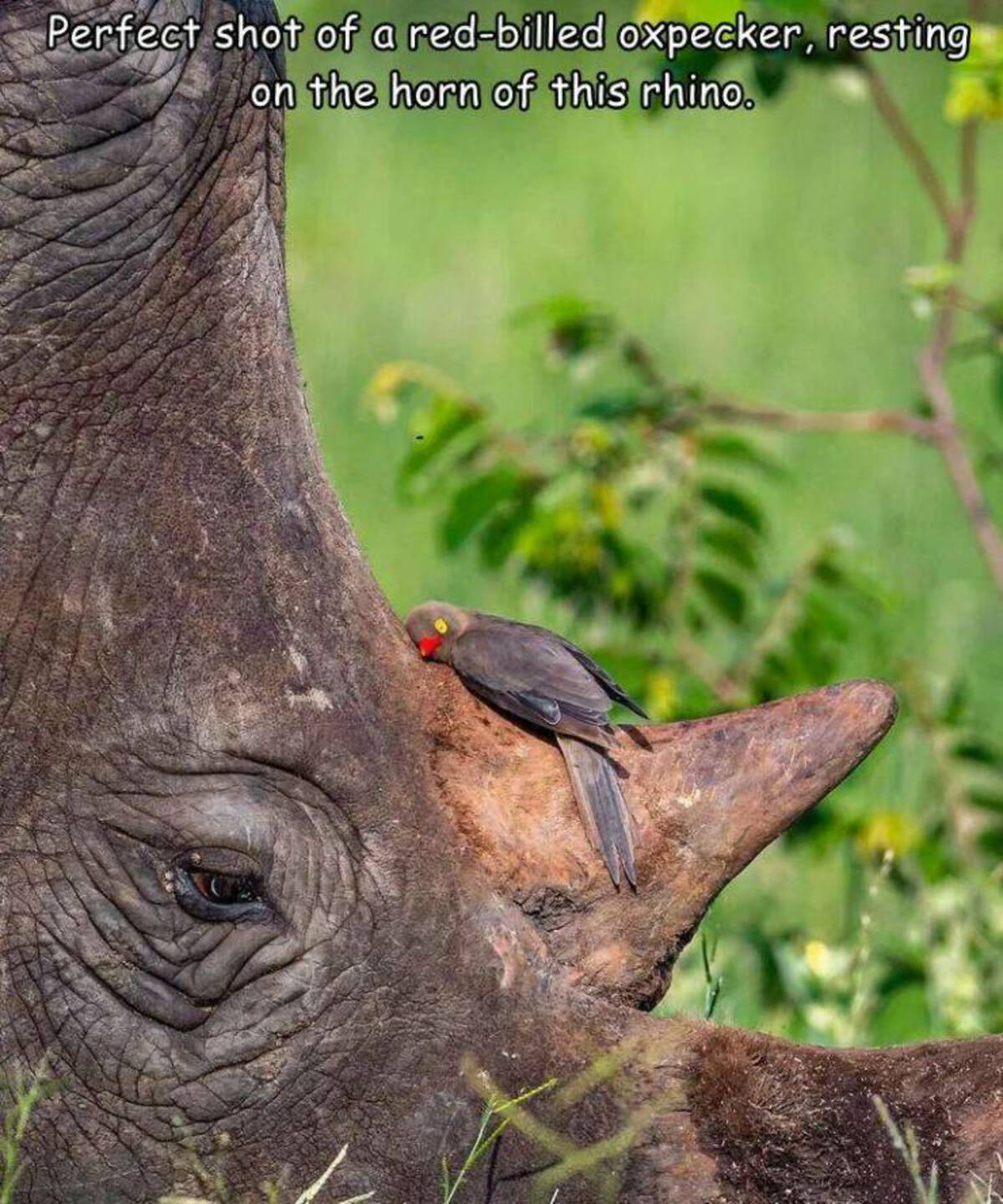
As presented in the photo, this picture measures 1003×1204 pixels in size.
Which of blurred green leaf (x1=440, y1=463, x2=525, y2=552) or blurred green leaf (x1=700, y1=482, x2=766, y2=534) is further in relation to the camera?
blurred green leaf (x1=700, y1=482, x2=766, y2=534)

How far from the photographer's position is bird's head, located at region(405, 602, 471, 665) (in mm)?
3441

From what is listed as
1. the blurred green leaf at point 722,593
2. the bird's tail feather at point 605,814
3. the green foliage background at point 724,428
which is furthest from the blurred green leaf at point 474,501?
the bird's tail feather at point 605,814

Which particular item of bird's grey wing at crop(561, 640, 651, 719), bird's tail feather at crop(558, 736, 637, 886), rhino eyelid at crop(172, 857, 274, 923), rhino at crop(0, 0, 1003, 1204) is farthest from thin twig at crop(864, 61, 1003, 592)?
rhino eyelid at crop(172, 857, 274, 923)

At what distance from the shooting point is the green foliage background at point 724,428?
5.86 meters

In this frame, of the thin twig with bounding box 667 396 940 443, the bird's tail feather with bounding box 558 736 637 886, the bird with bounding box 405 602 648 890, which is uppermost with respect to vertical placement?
the thin twig with bounding box 667 396 940 443

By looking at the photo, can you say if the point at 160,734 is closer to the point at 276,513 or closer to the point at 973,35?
the point at 276,513

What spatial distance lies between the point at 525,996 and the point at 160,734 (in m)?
0.56

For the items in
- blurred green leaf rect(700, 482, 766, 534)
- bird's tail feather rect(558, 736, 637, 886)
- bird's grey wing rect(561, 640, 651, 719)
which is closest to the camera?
bird's tail feather rect(558, 736, 637, 886)

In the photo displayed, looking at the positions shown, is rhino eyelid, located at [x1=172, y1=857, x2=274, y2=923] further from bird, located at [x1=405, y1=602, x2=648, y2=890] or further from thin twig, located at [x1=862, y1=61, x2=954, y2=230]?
thin twig, located at [x1=862, y1=61, x2=954, y2=230]

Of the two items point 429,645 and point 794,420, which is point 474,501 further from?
point 429,645

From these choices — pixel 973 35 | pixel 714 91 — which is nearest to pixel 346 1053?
pixel 714 91

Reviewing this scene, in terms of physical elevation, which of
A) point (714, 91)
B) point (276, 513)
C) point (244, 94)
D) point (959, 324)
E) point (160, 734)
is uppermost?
point (959, 324)

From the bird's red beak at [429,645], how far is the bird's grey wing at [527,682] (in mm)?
42

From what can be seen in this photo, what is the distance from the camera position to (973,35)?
17.3 ft
